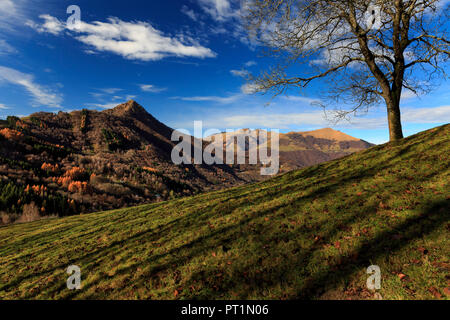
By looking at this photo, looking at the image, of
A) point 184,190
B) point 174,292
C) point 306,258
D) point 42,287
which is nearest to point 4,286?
point 42,287

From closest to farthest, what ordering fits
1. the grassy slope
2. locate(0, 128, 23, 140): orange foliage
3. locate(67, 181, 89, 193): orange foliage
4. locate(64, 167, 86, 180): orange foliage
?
1. the grassy slope
2. locate(67, 181, 89, 193): orange foliage
3. locate(64, 167, 86, 180): orange foliage
4. locate(0, 128, 23, 140): orange foliage

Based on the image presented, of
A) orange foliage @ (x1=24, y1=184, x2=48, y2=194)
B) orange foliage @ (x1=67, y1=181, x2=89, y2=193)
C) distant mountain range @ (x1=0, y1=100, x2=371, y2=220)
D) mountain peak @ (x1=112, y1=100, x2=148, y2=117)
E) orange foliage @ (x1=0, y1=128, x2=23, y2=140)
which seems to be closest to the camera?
orange foliage @ (x1=24, y1=184, x2=48, y2=194)

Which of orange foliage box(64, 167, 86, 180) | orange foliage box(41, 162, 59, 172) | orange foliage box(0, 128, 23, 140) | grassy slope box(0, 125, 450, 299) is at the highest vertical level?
orange foliage box(0, 128, 23, 140)

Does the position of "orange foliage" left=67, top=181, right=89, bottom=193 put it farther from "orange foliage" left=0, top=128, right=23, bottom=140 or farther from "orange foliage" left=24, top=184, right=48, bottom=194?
"orange foliage" left=0, top=128, right=23, bottom=140

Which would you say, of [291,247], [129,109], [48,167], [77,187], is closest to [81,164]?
[48,167]

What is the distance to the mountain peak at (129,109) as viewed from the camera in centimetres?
16350

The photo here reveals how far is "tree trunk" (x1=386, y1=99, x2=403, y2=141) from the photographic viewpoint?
1136cm

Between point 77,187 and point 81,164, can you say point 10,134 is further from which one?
point 77,187

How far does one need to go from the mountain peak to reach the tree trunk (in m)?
174

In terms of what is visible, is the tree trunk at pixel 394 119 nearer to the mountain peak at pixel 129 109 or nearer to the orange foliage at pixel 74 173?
the orange foliage at pixel 74 173

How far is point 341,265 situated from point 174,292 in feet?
11.8

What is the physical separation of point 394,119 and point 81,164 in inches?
3307

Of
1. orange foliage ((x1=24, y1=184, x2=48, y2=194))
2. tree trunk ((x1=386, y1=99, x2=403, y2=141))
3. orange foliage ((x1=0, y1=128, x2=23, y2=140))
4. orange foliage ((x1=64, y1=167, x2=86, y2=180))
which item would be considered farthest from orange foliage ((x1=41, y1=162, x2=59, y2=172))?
tree trunk ((x1=386, y1=99, x2=403, y2=141))
